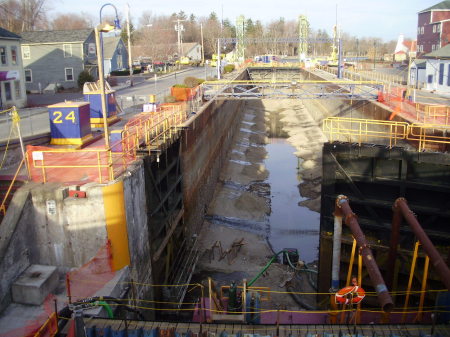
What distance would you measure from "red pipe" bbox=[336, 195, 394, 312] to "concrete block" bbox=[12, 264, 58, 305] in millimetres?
7610

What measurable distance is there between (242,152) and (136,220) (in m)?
27.2

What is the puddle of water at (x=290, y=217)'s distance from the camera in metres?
21.5

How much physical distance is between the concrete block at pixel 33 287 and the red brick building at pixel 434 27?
4954 centimetres

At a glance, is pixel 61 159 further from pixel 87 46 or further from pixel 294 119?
pixel 294 119

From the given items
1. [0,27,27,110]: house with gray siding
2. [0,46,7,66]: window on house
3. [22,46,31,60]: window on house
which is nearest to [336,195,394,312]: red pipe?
[0,27,27,110]: house with gray siding

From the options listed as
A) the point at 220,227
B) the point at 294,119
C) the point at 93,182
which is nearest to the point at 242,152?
the point at 220,227

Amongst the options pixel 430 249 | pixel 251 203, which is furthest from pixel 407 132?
pixel 251 203

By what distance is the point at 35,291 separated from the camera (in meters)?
10.4

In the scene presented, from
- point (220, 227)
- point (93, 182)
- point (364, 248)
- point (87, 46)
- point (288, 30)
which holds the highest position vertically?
point (288, 30)

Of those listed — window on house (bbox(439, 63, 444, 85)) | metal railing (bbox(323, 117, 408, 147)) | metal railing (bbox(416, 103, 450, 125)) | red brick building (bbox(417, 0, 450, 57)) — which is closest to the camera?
metal railing (bbox(323, 117, 408, 147))

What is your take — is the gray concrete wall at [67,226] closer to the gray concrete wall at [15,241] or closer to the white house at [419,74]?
the gray concrete wall at [15,241]

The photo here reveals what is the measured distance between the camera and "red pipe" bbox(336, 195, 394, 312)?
9016 mm

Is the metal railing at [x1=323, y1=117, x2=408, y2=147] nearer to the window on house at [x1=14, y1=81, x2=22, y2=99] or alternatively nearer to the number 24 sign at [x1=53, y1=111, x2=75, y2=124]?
the number 24 sign at [x1=53, y1=111, x2=75, y2=124]

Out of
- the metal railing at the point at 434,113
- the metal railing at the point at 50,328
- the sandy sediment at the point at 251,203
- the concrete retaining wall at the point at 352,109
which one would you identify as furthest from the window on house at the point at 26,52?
the metal railing at the point at 50,328
